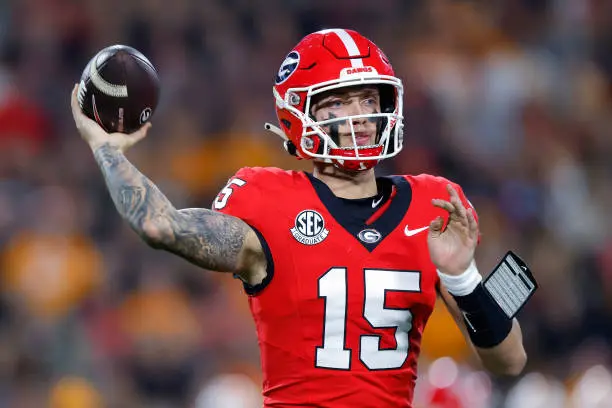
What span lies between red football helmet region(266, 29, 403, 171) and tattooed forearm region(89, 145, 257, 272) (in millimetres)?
407

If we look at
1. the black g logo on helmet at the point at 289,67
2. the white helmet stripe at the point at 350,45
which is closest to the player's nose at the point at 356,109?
the white helmet stripe at the point at 350,45

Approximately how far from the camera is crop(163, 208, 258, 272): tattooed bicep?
300 centimetres

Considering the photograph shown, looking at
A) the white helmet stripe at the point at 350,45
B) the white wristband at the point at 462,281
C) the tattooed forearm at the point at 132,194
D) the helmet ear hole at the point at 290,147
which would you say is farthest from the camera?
the helmet ear hole at the point at 290,147

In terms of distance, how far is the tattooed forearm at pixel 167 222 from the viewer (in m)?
2.95

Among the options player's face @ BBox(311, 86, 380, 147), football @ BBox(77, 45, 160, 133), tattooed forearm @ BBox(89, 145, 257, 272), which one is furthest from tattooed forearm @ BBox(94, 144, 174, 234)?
player's face @ BBox(311, 86, 380, 147)

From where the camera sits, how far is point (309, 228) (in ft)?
10.6

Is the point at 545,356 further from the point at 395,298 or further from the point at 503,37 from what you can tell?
the point at 395,298

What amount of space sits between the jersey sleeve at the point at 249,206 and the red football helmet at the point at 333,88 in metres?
0.21

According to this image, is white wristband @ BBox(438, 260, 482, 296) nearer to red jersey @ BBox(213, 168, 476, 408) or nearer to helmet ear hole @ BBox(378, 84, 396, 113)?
red jersey @ BBox(213, 168, 476, 408)

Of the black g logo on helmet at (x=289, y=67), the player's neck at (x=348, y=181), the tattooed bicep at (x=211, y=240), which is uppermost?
the black g logo on helmet at (x=289, y=67)

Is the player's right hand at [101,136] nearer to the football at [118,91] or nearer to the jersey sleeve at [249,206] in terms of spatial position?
the football at [118,91]

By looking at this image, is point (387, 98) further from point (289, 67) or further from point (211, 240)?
point (211, 240)

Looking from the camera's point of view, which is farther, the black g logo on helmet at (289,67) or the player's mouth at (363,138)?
the black g logo on helmet at (289,67)

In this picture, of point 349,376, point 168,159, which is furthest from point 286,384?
point 168,159
